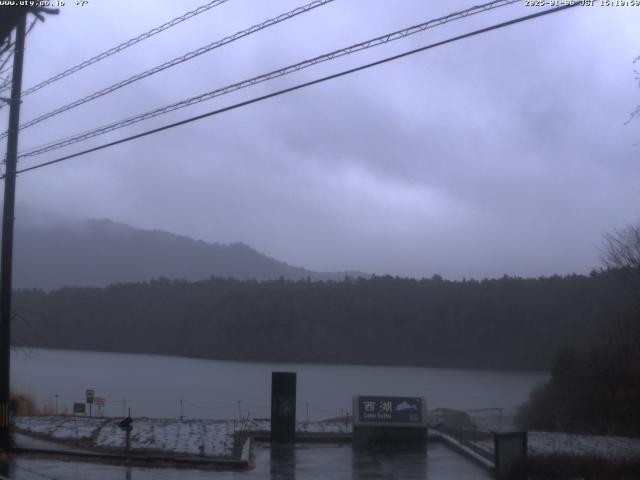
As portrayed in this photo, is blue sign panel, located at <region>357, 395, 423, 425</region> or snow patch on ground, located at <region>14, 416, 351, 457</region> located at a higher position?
blue sign panel, located at <region>357, 395, 423, 425</region>

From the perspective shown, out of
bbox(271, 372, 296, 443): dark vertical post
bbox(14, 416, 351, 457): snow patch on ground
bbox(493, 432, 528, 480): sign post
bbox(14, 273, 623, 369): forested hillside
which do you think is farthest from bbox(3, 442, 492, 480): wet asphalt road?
bbox(14, 273, 623, 369): forested hillside

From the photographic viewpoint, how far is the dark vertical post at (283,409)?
73.2 ft

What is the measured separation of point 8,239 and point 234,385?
1250 inches

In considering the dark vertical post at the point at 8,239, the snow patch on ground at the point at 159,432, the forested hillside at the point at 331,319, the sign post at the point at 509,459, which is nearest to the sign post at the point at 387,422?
the snow patch on ground at the point at 159,432

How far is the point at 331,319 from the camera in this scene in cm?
7431

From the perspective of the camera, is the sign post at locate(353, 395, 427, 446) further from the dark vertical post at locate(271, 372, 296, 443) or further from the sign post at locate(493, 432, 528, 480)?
the sign post at locate(493, 432, 528, 480)

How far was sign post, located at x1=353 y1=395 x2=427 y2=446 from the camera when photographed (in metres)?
22.3

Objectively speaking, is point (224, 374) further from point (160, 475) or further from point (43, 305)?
point (160, 475)

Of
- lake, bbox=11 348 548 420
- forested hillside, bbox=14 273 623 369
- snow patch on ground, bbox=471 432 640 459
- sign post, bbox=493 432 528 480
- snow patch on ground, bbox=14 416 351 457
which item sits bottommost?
lake, bbox=11 348 548 420

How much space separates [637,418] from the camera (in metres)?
27.2

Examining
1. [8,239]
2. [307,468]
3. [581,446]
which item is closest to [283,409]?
[307,468]

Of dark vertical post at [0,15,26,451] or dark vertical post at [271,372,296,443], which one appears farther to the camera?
dark vertical post at [271,372,296,443]

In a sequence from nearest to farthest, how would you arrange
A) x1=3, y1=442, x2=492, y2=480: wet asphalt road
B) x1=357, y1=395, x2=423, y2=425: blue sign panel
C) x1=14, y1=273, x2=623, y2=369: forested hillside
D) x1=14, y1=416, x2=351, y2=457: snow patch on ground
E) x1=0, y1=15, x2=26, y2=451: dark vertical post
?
1. x1=3, y1=442, x2=492, y2=480: wet asphalt road
2. x1=0, y1=15, x2=26, y2=451: dark vertical post
3. x1=14, y1=416, x2=351, y2=457: snow patch on ground
4. x1=357, y1=395, x2=423, y2=425: blue sign panel
5. x1=14, y1=273, x2=623, y2=369: forested hillside

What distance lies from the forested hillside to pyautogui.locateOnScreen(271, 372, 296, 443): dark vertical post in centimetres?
2953
